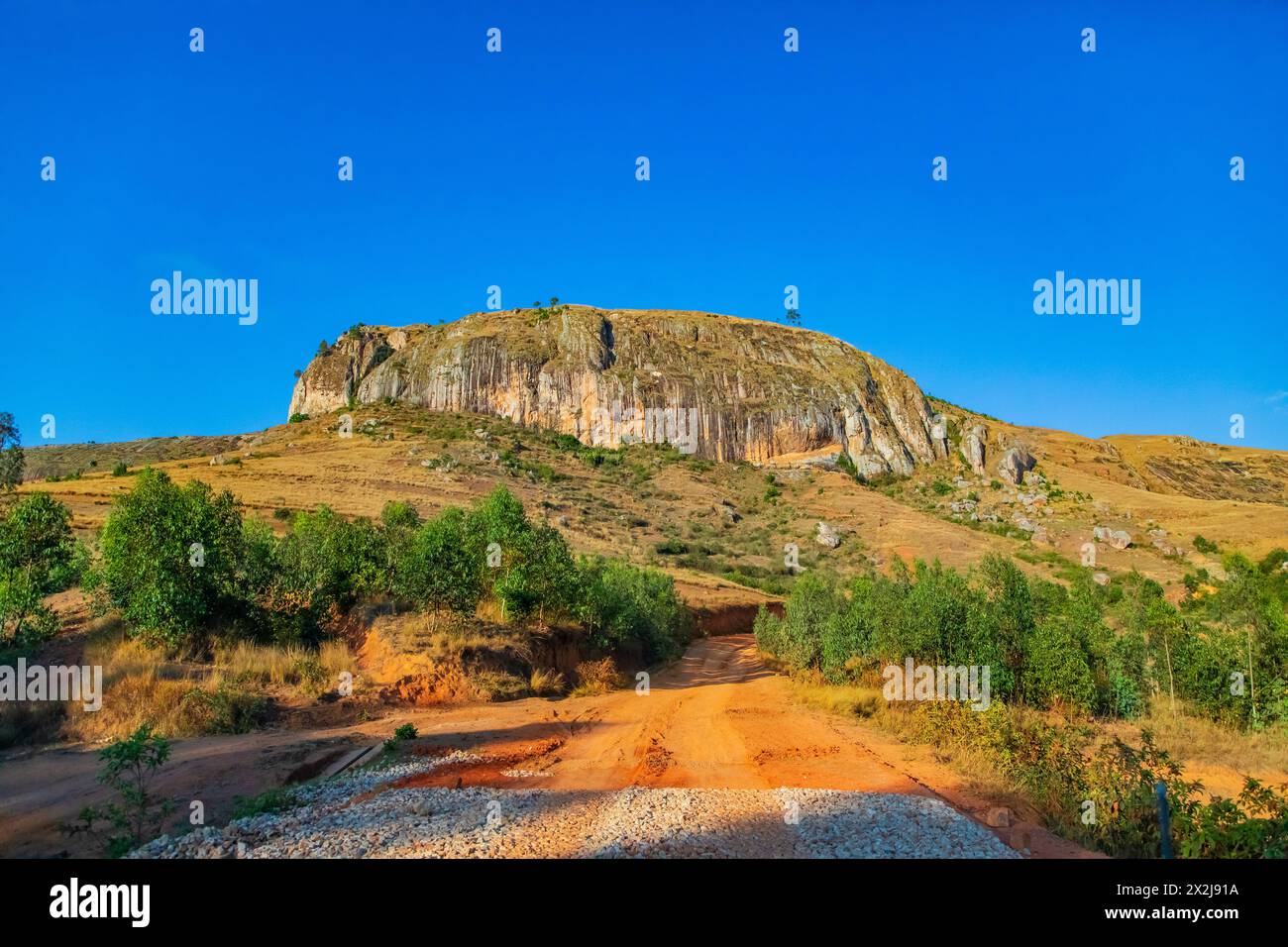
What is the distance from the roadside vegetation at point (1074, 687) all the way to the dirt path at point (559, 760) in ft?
2.62

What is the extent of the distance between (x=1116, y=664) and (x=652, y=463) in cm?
7399

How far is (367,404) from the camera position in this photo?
97562 millimetres

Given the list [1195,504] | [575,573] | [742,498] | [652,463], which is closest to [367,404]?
[652,463]

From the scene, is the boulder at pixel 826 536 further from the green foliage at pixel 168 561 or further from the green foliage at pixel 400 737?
the green foliage at pixel 400 737

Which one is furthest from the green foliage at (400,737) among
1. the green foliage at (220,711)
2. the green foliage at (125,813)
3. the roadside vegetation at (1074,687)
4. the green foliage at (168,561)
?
the roadside vegetation at (1074,687)

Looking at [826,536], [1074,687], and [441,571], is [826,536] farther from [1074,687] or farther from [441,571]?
[441,571]

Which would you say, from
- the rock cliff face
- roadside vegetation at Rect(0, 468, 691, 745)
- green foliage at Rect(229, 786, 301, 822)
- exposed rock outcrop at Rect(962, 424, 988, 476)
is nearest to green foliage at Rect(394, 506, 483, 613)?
roadside vegetation at Rect(0, 468, 691, 745)

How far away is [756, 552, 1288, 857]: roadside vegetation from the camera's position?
734 centimetres

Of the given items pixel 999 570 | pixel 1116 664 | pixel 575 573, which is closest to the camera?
pixel 1116 664

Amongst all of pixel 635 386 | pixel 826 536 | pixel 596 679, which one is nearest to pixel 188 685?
pixel 596 679

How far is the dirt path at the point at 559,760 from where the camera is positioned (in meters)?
7.73

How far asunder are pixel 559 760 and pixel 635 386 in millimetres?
89866

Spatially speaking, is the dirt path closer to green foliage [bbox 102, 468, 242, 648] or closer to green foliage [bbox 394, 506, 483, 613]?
green foliage [bbox 394, 506, 483, 613]
